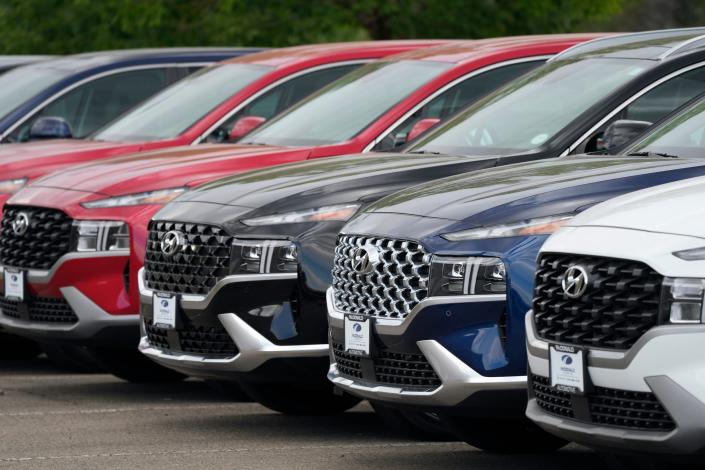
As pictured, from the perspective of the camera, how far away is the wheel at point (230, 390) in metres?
9.14

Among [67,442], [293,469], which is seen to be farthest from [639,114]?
[67,442]

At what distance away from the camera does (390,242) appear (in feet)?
22.1

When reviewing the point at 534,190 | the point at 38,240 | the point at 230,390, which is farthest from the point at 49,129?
the point at 534,190

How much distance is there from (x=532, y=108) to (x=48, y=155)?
13.3ft

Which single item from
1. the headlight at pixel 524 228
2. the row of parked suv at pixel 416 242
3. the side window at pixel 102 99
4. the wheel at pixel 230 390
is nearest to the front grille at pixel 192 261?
the row of parked suv at pixel 416 242

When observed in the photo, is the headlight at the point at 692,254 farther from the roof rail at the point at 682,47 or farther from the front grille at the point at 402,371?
the roof rail at the point at 682,47

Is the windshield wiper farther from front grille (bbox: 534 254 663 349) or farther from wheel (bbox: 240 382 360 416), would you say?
wheel (bbox: 240 382 360 416)

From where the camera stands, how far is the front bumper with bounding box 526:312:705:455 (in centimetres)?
518

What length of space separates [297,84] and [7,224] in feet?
9.23

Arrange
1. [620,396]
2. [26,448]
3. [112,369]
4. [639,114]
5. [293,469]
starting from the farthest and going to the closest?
[112,369] < [639,114] < [26,448] < [293,469] < [620,396]

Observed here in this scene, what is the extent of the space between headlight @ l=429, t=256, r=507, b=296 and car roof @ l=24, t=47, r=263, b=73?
7465mm

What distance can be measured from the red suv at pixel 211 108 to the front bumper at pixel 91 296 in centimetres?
184

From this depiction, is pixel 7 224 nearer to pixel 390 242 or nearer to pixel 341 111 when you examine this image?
pixel 341 111

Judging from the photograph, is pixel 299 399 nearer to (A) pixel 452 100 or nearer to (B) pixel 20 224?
(B) pixel 20 224
